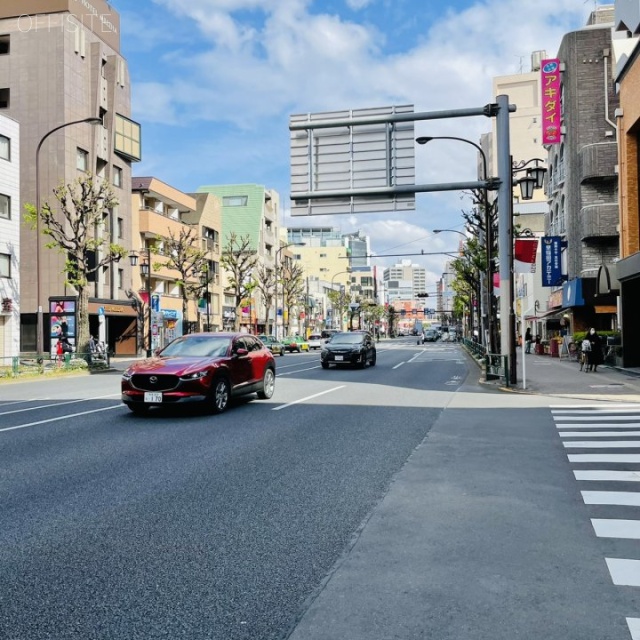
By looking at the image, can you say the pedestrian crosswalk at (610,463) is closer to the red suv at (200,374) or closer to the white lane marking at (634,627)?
the white lane marking at (634,627)

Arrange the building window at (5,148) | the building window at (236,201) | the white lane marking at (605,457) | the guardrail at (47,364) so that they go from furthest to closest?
the building window at (236,201), the building window at (5,148), the guardrail at (47,364), the white lane marking at (605,457)

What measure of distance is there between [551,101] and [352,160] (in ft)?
90.3

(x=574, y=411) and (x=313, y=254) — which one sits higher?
(x=313, y=254)

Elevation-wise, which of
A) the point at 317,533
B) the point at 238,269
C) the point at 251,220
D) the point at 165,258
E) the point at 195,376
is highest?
the point at 251,220

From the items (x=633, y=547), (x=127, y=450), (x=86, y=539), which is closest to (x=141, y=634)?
(x=86, y=539)

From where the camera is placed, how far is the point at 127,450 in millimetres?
8812

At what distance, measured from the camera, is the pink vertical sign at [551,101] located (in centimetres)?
4050

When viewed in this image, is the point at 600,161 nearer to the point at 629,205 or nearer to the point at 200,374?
the point at 629,205

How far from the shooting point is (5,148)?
123 feet

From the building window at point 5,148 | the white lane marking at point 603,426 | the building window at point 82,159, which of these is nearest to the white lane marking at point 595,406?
the white lane marking at point 603,426

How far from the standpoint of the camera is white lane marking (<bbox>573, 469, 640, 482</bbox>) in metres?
7.21

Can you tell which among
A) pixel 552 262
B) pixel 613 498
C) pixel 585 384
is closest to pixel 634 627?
pixel 613 498

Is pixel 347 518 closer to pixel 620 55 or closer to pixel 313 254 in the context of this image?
pixel 620 55

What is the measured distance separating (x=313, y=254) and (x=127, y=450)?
147877 mm
